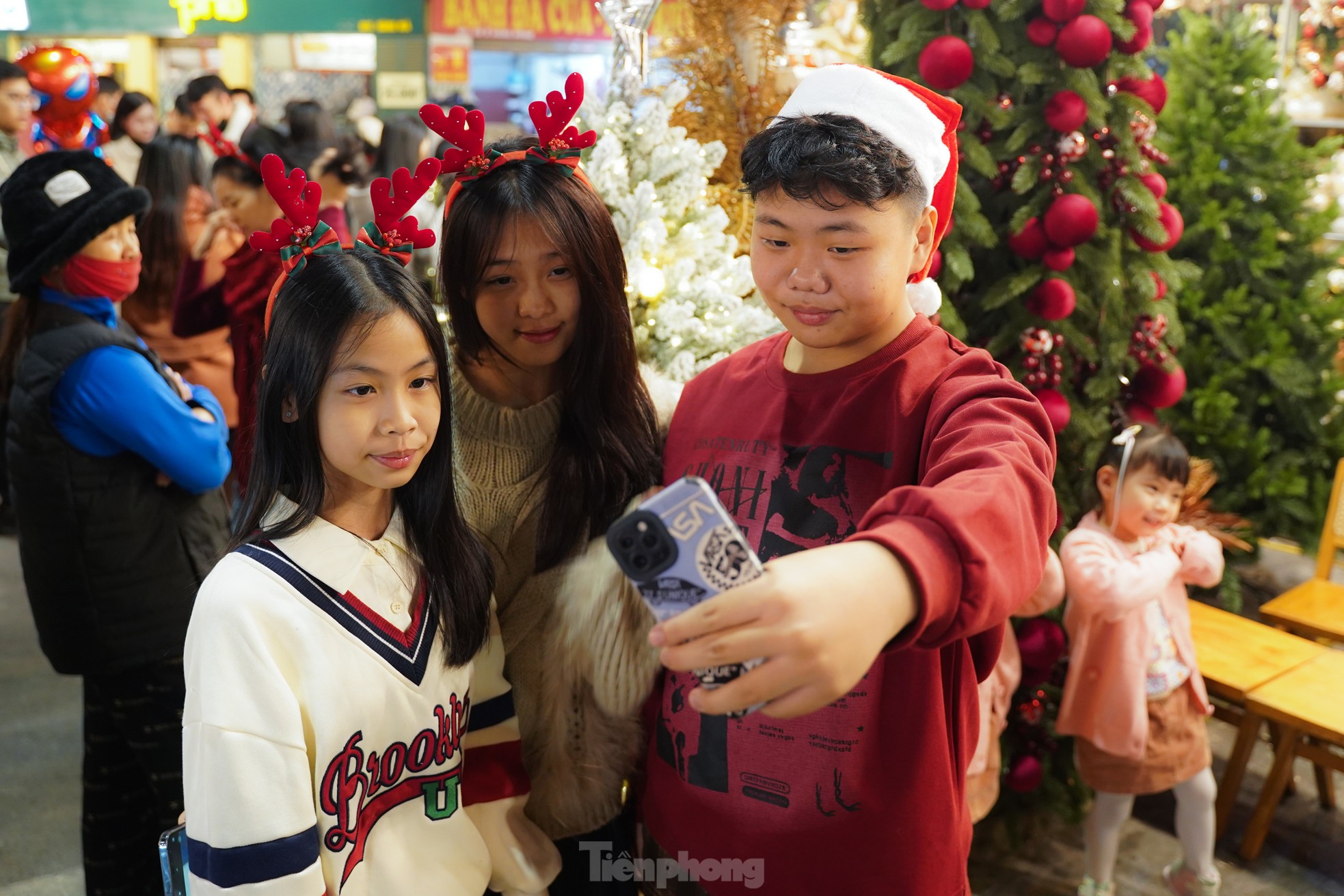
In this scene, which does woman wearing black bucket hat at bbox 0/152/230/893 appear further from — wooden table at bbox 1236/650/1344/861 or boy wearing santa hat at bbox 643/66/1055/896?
wooden table at bbox 1236/650/1344/861

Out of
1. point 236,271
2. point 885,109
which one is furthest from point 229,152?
point 885,109

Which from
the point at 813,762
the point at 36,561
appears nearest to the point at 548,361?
the point at 813,762

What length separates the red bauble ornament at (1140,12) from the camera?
7.50ft

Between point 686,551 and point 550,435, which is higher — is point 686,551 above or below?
above

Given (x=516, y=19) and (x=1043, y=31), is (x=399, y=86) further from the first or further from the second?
(x=1043, y=31)

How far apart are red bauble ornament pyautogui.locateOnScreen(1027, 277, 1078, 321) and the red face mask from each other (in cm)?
203

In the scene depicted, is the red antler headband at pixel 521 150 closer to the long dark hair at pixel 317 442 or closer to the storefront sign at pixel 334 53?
the long dark hair at pixel 317 442

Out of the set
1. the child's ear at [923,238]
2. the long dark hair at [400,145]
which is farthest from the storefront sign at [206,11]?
the child's ear at [923,238]

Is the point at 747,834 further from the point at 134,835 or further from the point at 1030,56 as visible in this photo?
the point at 1030,56

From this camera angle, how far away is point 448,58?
9.10 m

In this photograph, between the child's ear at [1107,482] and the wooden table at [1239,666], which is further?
the wooden table at [1239,666]

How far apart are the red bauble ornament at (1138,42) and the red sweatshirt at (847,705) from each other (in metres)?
1.47

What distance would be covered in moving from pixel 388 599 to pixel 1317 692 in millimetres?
2701

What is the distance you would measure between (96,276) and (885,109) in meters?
1.81
